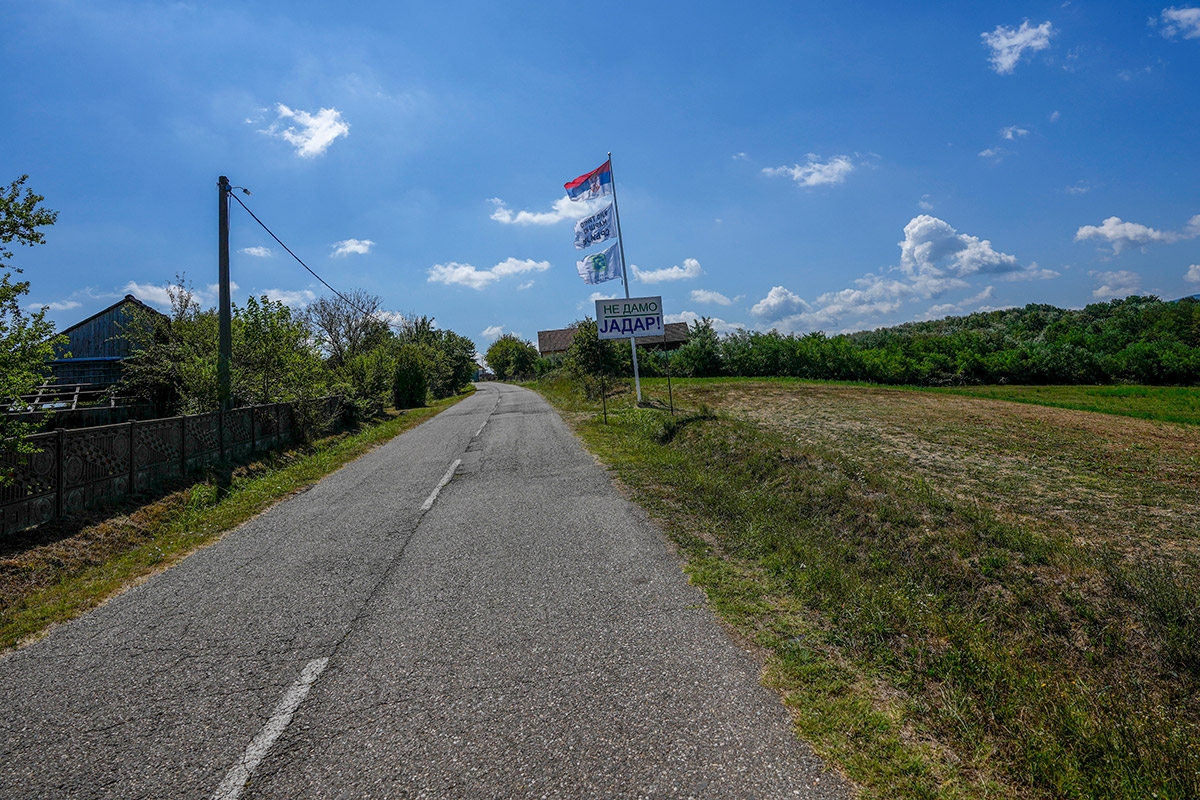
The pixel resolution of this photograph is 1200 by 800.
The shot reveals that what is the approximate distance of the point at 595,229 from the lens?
75.7 ft

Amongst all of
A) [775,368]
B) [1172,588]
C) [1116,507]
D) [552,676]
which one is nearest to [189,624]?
[552,676]

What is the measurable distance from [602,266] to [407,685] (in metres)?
20.6

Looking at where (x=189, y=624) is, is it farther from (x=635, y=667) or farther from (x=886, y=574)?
(x=886, y=574)

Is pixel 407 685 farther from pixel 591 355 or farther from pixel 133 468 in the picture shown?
pixel 591 355

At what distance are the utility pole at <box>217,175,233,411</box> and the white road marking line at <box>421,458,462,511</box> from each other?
563 cm

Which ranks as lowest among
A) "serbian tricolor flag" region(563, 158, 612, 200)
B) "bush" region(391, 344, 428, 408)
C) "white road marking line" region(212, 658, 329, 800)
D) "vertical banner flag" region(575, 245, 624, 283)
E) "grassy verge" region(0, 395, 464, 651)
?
"grassy verge" region(0, 395, 464, 651)

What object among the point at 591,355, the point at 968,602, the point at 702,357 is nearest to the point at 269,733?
the point at 968,602

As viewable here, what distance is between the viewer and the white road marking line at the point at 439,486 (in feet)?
27.9

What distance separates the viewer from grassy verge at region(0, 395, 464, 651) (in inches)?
215

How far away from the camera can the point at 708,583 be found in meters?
5.08

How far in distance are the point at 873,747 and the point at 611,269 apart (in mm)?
20900

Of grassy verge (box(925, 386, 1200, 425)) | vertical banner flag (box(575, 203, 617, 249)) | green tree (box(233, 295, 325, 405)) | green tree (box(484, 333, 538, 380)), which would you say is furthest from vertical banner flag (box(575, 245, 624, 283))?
green tree (box(484, 333, 538, 380))

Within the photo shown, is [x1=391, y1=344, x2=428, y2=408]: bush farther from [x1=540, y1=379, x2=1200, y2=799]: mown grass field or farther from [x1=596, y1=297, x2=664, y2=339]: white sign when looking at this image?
[x1=540, y1=379, x2=1200, y2=799]: mown grass field

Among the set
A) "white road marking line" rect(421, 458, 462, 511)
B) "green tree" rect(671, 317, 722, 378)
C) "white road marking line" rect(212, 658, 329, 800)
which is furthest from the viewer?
"green tree" rect(671, 317, 722, 378)
